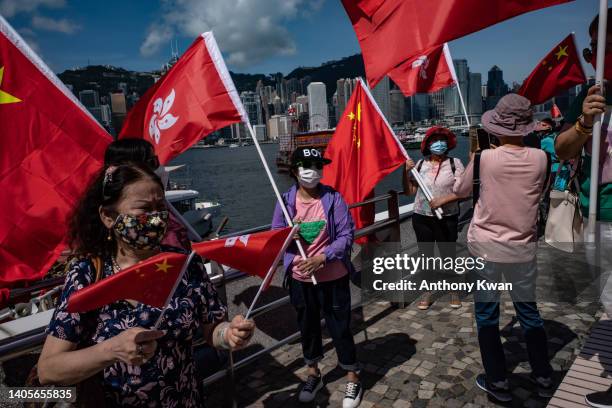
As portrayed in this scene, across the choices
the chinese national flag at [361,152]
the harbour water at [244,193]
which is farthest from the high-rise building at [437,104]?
the chinese national flag at [361,152]

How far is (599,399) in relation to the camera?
8.08 ft

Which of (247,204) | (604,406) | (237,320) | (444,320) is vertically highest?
(237,320)

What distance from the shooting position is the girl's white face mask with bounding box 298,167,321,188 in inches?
129

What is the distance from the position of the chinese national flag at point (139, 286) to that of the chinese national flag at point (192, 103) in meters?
2.28

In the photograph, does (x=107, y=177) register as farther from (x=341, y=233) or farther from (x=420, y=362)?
(x=420, y=362)

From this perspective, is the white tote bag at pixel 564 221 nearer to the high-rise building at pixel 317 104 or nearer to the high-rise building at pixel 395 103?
the high-rise building at pixel 395 103

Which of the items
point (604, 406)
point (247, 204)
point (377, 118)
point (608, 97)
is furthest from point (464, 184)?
point (247, 204)

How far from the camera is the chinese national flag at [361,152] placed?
14.8ft

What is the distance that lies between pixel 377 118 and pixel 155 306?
138 inches

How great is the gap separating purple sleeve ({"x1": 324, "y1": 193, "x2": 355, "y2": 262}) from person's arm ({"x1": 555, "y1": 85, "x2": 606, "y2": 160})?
1.50 metres

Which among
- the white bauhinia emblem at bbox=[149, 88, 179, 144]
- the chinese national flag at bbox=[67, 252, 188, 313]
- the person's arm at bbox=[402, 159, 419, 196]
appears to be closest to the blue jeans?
the person's arm at bbox=[402, 159, 419, 196]

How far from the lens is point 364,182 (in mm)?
4559

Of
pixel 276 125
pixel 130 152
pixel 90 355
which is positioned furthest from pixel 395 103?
pixel 276 125

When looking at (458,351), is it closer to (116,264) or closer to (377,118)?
(377,118)
